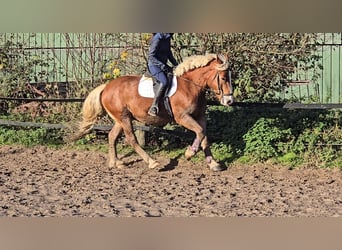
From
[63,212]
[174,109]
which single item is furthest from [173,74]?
[63,212]

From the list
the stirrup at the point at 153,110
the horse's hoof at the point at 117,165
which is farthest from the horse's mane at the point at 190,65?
the horse's hoof at the point at 117,165

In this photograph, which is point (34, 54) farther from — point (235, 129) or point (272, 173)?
point (272, 173)

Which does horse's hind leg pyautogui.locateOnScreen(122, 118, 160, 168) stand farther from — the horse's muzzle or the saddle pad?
the horse's muzzle

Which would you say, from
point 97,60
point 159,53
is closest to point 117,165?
point 159,53

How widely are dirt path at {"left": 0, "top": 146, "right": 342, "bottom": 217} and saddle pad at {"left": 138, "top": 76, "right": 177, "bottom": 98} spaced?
974mm

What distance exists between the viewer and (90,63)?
9273 millimetres

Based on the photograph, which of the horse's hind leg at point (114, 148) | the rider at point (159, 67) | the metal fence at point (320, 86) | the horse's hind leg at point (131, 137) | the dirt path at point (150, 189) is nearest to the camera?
the dirt path at point (150, 189)

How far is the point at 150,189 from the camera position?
655 cm

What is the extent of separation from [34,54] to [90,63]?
1159mm

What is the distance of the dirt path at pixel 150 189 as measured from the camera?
543 centimetres

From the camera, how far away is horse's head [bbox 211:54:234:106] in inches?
289

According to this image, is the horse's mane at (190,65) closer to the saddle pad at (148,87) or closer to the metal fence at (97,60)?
the saddle pad at (148,87)

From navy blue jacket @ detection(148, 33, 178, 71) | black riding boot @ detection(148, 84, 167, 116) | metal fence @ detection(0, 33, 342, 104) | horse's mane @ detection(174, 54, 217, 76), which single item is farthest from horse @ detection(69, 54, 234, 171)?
metal fence @ detection(0, 33, 342, 104)

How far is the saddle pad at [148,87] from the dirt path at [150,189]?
0.97 m
